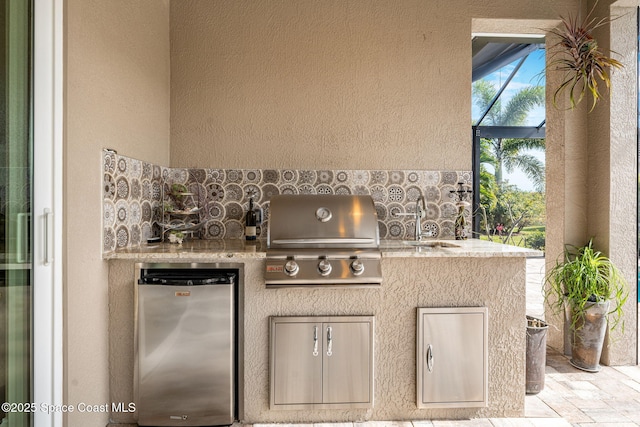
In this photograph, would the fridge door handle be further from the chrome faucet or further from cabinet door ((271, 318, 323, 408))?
the chrome faucet

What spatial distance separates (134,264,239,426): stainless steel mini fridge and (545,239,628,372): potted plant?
98.7 inches

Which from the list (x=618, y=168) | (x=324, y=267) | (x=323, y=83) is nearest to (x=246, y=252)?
(x=324, y=267)

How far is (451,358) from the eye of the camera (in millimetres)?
2406

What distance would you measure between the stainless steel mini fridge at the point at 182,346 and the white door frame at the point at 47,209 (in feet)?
1.42

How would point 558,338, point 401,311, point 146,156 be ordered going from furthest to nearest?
point 558,338 < point 146,156 < point 401,311

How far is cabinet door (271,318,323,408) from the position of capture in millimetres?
2363

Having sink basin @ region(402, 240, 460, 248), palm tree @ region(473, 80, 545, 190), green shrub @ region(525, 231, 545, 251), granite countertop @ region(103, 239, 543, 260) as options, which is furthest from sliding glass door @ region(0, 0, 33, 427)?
green shrub @ region(525, 231, 545, 251)

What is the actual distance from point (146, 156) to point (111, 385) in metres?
1.42

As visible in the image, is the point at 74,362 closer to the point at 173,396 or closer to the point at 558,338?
the point at 173,396

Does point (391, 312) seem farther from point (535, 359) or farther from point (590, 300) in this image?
point (590, 300)

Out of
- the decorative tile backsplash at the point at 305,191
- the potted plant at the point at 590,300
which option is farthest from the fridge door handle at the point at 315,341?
the potted plant at the point at 590,300

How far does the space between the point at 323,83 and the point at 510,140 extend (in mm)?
3379

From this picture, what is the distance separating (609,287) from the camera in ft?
10.2

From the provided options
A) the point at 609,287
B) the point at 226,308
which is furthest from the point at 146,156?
the point at 609,287
